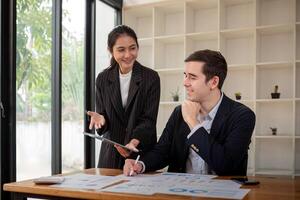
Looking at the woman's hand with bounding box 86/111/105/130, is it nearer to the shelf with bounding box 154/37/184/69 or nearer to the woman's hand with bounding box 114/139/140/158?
the woman's hand with bounding box 114/139/140/158

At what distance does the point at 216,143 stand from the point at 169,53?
9.56 feet

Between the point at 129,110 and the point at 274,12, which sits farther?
Result: the point at 274,12

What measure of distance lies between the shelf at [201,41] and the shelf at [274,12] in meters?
0.53

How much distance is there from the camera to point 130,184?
1381 millimetres

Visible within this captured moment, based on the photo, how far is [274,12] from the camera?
390 centimetres

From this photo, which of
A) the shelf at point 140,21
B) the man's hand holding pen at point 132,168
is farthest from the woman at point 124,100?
the shelf at point 140,21

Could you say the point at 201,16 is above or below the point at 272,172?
above

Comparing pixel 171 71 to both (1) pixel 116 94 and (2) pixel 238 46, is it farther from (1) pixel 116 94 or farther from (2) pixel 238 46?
(1) pixel 116 94

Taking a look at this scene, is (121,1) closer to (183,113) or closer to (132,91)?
(132,91)

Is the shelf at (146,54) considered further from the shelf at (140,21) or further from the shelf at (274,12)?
the shelf at (274,12)

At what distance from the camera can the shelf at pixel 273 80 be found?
12.5ft

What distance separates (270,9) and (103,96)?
253 centimetres

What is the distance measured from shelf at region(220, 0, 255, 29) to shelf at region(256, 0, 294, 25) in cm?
9

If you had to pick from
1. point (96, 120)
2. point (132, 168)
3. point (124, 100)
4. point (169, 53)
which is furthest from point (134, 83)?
point (169, 53)
